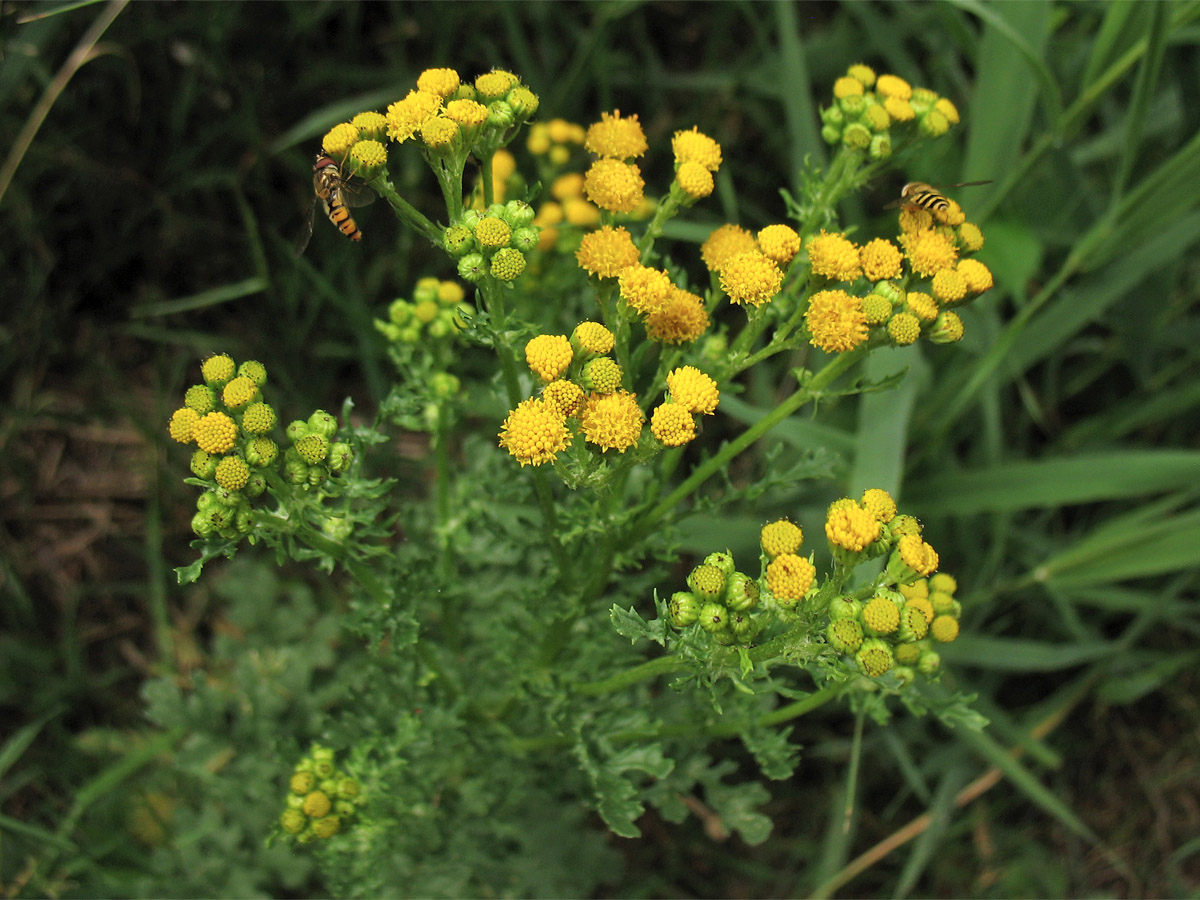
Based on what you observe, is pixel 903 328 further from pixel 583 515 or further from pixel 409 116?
pixel 409 116

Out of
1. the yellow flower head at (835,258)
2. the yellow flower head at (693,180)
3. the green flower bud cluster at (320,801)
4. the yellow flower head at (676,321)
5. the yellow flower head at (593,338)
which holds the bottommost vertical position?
the green flower bud cluster at (320,801)

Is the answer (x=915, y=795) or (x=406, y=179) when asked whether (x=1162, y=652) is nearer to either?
(x=915, y=795)

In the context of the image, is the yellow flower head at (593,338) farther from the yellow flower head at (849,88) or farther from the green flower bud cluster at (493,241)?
the yellow flower head at (849,88)

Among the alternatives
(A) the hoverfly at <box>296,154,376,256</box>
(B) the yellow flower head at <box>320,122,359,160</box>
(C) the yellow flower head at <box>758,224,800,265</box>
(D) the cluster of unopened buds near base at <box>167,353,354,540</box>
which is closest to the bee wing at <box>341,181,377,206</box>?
(A) the hoverfly at <box>296,154,376,256</box>

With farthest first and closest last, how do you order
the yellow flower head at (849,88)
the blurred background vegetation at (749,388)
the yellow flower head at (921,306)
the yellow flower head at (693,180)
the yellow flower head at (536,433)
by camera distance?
the blurred background vegetation at (749,388) < the yellow flower head at (849,88) < the yellow flower head at (693,180) < the yellow flower head at (921,306) < the yellow flower head at (536,433)

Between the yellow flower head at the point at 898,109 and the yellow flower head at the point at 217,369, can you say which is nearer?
the yellow flower head at the point at 217,369

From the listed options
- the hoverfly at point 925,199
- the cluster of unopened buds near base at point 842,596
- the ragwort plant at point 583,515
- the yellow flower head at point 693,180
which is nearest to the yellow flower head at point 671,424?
the ragwort plant at point 583,515

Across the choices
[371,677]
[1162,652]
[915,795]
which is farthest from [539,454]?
[1162,652]

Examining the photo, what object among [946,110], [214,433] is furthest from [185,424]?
[946,110]
